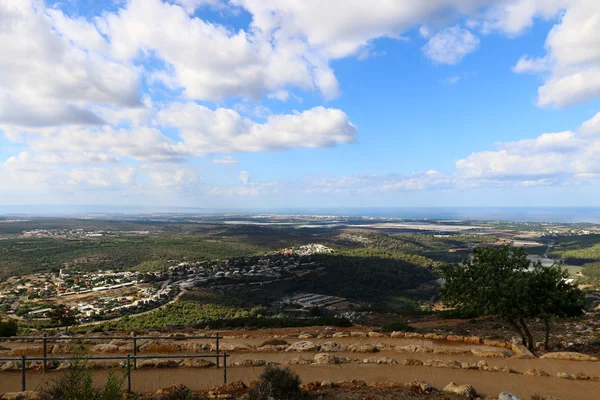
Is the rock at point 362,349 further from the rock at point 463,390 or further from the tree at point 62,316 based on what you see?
the tree at point 62,316

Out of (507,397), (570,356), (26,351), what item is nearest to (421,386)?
(507,397)

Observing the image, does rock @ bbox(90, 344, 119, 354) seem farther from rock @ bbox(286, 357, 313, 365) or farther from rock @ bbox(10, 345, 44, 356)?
rock @ bbox(286, 357, 313, 365)

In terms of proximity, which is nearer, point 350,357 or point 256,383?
point 256,383

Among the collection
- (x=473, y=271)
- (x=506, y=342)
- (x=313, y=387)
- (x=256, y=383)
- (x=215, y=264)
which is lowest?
(x=215, y=264)

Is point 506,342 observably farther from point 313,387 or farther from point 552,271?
point 313,387

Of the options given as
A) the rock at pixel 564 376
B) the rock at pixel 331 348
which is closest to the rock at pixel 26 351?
the rock at pixel 331 348

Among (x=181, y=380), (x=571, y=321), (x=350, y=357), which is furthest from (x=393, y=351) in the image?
(x=571, y=321)

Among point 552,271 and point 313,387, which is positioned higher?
point 552,271
